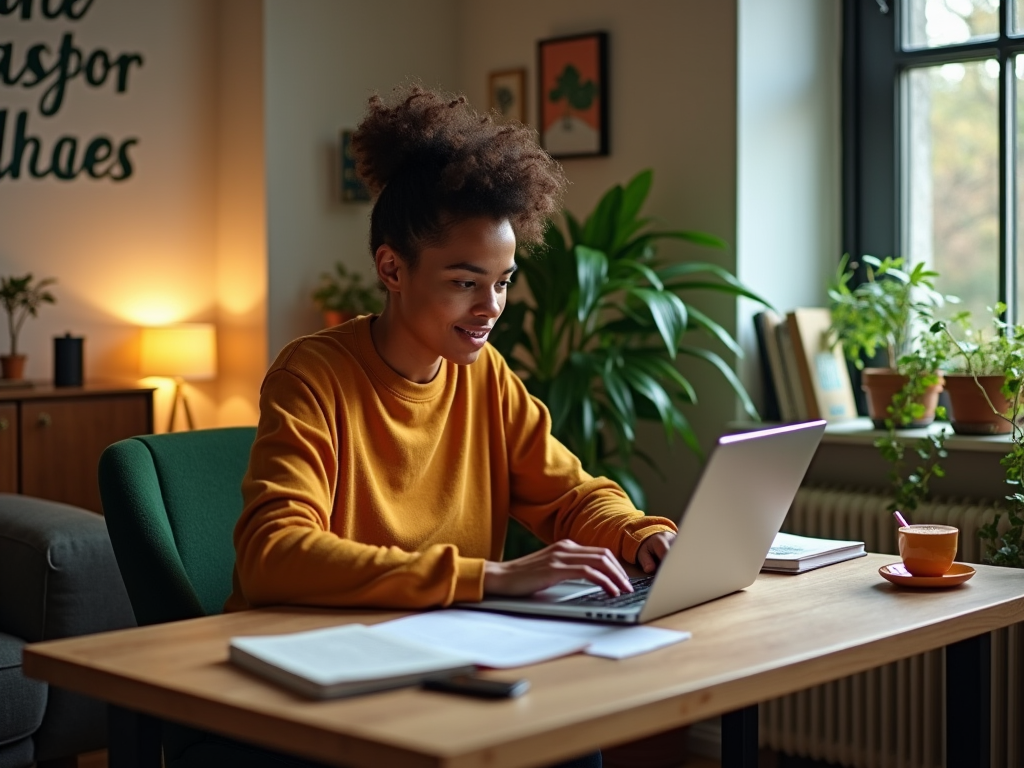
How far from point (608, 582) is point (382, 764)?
1.81 ft

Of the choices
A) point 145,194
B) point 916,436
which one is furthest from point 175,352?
point 916,436

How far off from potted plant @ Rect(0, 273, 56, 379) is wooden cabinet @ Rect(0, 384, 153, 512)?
0.40 ft

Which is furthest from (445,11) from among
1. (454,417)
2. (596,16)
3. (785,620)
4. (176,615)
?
(785,620)

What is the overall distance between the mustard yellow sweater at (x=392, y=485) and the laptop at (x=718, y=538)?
0.13 metres

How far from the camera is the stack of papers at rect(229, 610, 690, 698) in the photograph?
116 cm

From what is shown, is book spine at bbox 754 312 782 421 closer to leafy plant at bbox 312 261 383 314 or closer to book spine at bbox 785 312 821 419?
book spine at bbox 785 312 821 419

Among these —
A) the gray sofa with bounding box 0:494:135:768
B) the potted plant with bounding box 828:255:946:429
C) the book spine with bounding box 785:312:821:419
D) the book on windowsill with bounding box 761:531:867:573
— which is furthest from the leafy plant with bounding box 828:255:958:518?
the gray sofa with bounding box 0:494:135:768

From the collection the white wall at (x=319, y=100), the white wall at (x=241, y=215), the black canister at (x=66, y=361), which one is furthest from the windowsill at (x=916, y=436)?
the black canister at (x=66, y=361)

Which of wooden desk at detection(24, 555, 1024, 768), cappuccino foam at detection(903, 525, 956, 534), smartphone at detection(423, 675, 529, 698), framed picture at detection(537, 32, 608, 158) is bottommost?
wooden desk at detection(24, 555, 1024, 768)

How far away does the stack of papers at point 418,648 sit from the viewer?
1.16 metres

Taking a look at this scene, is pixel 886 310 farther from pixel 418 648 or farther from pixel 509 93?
pixel 418 648

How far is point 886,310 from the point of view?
3117 millimetres

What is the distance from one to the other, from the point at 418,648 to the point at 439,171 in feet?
2.56

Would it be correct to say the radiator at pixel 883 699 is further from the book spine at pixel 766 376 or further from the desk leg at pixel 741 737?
the desk leg at pixel 741 737
